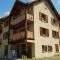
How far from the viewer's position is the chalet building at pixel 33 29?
30922mm

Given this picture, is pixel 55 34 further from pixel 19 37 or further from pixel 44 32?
pixel 19 37

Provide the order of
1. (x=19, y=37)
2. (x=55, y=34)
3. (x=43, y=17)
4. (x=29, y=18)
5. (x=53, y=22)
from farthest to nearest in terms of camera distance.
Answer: (x=55, y=34) < (x=53, y=22) < (x=43, y=17) < (x=19, y=37) < (x=29, y=18)

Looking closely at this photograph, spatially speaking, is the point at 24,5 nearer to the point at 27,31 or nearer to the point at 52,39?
the point at 27,31


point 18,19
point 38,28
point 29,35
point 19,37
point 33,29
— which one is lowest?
point 19,37

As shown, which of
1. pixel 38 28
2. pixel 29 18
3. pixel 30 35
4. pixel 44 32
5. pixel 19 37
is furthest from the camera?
pixel 44 32

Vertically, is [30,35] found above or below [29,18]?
below

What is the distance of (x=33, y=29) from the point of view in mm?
31219

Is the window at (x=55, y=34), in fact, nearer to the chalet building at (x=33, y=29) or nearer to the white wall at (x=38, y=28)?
the chalet building at (x=33, y=29)

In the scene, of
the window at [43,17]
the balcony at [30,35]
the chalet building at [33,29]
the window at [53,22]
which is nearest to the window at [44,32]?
the chalet building at [33,29]

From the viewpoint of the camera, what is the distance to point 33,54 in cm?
3083

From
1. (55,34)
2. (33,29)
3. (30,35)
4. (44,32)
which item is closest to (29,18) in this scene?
(33,29)

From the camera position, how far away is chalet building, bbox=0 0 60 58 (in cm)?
3092

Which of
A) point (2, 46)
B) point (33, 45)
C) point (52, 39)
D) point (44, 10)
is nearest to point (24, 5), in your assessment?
point (44, 10)

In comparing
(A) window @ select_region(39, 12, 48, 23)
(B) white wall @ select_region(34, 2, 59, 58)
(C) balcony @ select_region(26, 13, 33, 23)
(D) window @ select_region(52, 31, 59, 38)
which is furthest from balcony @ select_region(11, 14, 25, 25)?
(D) window @ select_region(52, 31, 59, 38)
